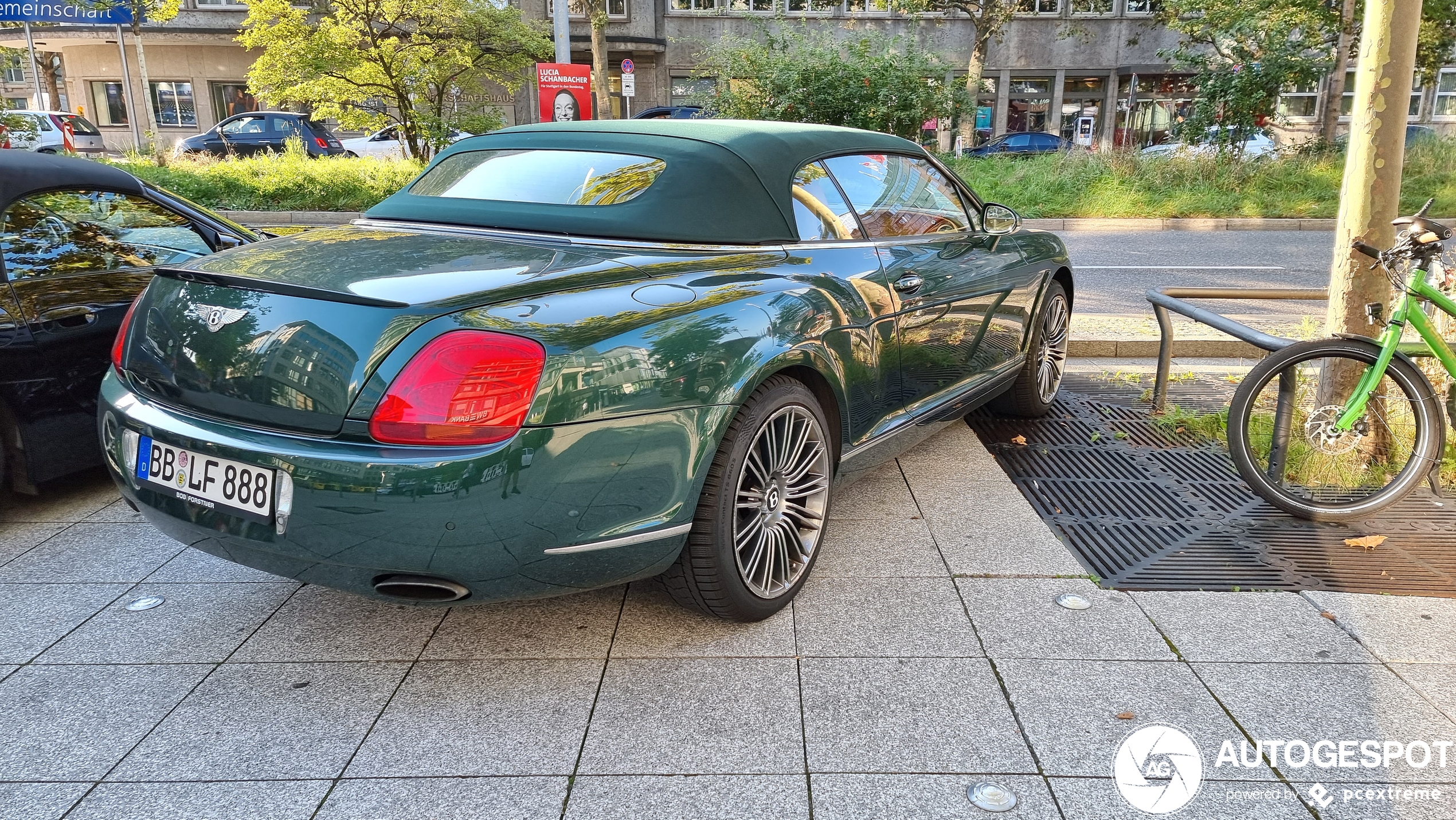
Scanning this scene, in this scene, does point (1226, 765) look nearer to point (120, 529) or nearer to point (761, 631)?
point (761, 631)

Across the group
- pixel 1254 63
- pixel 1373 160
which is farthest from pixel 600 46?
pixel 1373 160

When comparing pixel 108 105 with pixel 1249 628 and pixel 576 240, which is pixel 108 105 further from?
pixel 1249 628

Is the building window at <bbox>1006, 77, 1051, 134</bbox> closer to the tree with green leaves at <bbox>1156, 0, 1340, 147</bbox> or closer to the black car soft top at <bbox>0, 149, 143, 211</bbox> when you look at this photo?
the tree with green leaves at <bbox>1156, 0, 1340, 147</bbox>

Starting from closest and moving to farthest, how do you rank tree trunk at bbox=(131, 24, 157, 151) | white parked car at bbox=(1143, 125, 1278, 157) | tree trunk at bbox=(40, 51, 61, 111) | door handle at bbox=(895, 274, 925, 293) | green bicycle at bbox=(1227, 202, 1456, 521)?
door handle at bbox=(895, 274, 925, 293) → green bicycle at bbox=(1227, 202, 1456, 521) → white parked car at bbox=(1143, 125, 1278, 157) → tree trunk at bbox=(131, 24, 157, 151) → tree trunk at bbox=(40, 51, 61, 111)

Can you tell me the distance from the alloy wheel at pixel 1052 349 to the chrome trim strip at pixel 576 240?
230 centimetres

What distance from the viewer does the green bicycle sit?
→ 3.78 m

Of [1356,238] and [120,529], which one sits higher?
[1356,238]

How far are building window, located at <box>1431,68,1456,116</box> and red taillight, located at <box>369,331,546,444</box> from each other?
1614 inches

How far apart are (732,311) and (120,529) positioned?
8.93ft

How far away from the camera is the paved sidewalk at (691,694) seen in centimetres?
224

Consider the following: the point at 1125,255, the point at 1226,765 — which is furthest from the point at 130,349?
the point at 1125,255

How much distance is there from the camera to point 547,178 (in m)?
3.46

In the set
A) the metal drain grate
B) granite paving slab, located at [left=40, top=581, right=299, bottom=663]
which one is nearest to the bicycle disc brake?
the metal drain grate

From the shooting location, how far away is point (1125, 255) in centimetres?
1171
